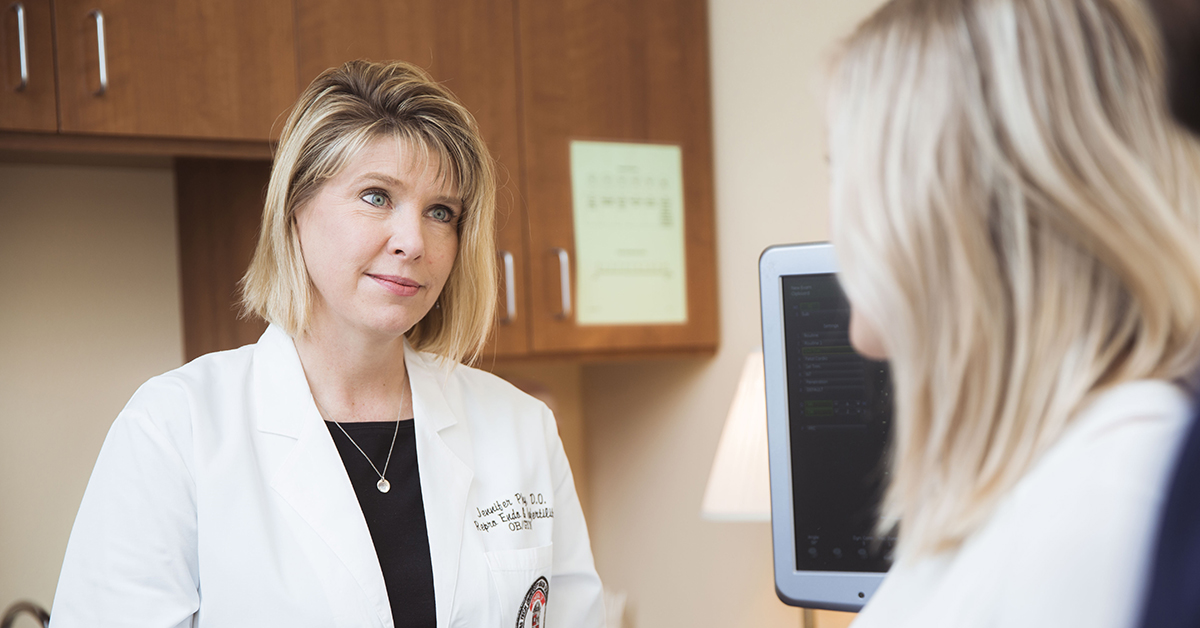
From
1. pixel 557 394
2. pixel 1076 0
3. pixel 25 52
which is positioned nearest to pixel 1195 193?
pixel 1076 0

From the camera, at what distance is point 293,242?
1.25 meters

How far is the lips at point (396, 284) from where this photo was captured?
120cm

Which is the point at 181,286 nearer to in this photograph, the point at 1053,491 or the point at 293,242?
the point at 293,242

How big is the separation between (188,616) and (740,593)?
133 centimetres

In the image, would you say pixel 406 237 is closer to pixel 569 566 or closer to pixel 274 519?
pixel 274 519

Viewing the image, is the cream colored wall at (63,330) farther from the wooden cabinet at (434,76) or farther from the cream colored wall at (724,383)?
the cream colored wall at (724,383)

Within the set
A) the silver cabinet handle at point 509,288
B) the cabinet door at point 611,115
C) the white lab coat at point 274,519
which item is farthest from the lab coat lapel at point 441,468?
the cabinet door at point 611,115

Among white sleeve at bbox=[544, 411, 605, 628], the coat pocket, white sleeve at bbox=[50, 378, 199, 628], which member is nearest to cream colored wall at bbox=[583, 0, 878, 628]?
white sleeve at bbox=[544, 411, 605, 628]

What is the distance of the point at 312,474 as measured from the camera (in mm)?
1174

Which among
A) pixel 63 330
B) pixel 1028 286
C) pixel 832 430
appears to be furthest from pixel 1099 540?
pixel 63 330

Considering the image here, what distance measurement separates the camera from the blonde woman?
458 mm

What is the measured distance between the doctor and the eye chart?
67 cm

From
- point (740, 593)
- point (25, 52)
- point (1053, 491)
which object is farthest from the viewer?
point (740, 593)

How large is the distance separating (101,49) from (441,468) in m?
0.90
